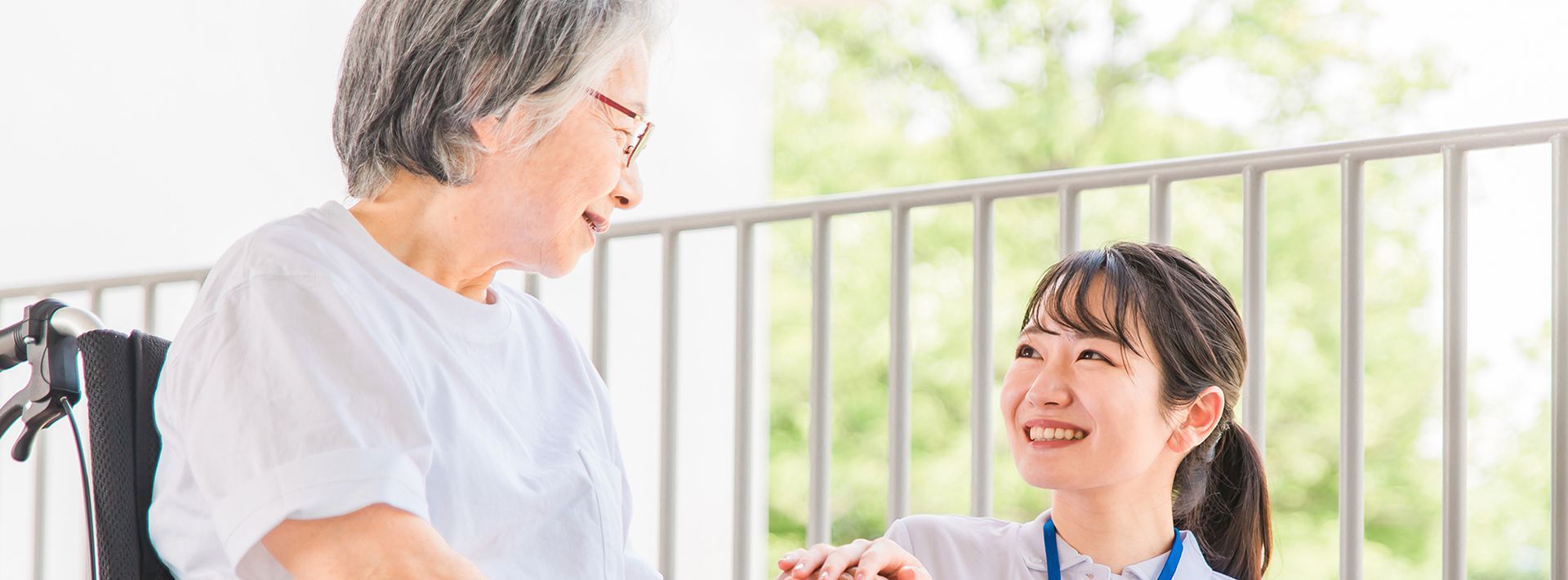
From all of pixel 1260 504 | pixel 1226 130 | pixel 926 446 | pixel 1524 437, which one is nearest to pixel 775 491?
pixel 926 446

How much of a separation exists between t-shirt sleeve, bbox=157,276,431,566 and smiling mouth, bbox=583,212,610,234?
255mm

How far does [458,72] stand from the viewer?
1.07m

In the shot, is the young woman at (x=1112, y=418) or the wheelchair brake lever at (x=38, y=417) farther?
the young woman at (x=1112, y=418)

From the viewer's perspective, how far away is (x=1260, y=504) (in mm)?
1548

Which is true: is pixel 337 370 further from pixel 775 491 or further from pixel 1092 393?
pixel 775 491

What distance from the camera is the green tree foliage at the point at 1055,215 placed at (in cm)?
970

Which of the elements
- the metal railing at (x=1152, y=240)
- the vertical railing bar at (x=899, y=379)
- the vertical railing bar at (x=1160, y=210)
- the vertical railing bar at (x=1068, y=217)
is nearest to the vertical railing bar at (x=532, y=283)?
the metal railing at (x=1152, y=240)

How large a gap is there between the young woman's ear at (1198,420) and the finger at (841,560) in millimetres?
391

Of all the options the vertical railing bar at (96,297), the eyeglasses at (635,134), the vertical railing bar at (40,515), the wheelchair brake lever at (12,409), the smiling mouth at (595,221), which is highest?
the eyeglasses at (635,134)

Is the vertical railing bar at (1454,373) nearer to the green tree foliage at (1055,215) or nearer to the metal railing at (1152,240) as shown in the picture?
the metal railing at (1152,240)

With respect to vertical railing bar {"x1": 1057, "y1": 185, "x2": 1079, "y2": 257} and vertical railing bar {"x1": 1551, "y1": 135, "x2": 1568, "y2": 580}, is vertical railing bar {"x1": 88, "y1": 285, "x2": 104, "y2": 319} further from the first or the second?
vertical railing bar {"x1": 1551, "y1": 135, "x2": 1568, "y2": 580}

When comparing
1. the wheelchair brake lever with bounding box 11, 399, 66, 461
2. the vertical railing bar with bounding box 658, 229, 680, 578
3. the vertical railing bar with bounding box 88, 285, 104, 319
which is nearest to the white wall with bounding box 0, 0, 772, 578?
the vertical railing bar with bounding box 88, 285, 104, 319

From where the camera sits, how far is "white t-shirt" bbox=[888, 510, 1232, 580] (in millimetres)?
1449

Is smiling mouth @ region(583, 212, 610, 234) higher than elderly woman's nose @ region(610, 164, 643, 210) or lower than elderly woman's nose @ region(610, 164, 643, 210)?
lower
